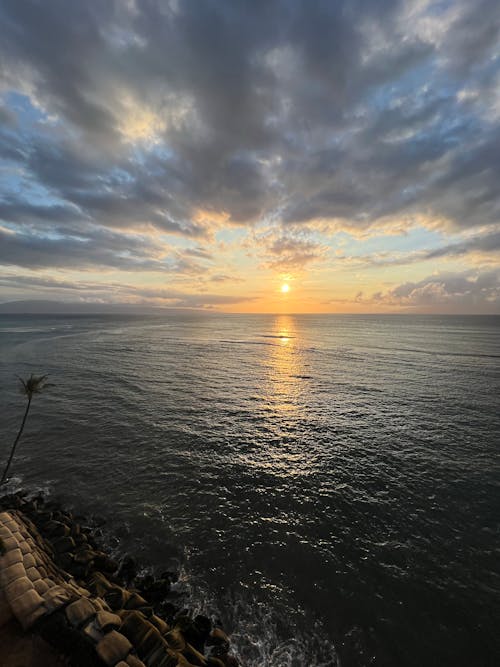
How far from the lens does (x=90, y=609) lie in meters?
12.6

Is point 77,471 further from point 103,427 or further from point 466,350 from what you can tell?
point 466,350

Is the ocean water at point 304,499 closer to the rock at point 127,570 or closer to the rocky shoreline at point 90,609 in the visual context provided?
the rock at point 127,570

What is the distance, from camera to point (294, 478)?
28094 mm

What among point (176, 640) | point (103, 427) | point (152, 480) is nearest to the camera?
point (176, 640)

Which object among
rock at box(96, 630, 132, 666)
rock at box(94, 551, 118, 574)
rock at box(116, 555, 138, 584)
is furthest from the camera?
rock at box(94, 551, 118, 574)

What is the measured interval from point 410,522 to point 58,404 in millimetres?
51343

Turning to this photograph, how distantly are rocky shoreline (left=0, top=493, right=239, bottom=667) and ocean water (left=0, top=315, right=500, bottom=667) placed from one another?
1.62m

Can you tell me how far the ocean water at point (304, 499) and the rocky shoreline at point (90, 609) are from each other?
1.62m

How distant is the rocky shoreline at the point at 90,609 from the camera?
11.5 metres

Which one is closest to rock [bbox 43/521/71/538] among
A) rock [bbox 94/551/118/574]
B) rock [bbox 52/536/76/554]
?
rock [bbox 52/536/76/554]

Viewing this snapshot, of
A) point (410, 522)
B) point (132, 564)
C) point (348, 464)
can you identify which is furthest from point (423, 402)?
point (132, 564)

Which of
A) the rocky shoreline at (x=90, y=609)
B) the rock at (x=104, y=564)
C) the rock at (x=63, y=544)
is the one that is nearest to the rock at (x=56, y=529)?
the rocky shoreline at (x=90, y=609)

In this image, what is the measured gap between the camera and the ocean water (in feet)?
49.2

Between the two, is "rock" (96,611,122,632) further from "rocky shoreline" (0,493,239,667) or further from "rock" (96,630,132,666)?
"rock" (96,630,132,666)
